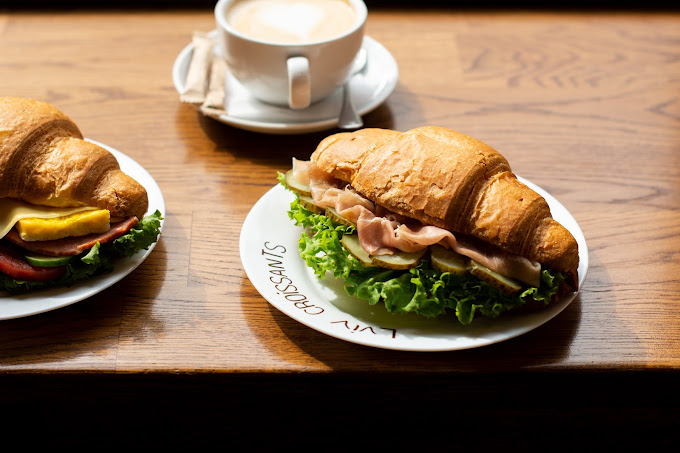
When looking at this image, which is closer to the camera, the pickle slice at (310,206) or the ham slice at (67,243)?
the ham slice at (67,243)

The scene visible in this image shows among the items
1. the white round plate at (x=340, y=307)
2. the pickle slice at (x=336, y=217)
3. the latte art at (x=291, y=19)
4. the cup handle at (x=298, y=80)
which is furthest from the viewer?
the latte art at (x=291, y=19)

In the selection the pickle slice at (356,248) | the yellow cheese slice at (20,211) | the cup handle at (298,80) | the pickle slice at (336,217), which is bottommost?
the yellow cheese slice at (20,211)

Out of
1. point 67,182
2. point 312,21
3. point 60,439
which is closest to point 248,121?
point 312,21

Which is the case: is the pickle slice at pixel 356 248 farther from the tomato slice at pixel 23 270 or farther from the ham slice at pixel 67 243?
the tomato slice at pixel 23 270

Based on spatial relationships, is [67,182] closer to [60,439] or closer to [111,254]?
[111,254]

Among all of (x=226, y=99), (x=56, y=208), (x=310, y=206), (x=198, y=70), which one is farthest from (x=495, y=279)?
(x=198, y=70)

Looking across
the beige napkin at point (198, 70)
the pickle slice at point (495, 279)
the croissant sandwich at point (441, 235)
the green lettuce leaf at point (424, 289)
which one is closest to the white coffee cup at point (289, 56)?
the beige napkin at point (198, 70)
